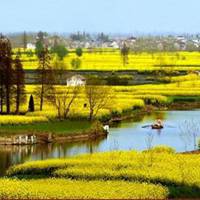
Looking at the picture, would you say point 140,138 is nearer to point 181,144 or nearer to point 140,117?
point 181,144

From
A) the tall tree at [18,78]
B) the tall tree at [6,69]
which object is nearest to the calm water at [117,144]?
the tall tree at [18,78]

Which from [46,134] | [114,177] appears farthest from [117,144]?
[114,177]

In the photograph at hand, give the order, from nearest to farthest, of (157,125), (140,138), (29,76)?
(140,138) → (157,125) → (29,76)

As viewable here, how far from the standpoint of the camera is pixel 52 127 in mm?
42938

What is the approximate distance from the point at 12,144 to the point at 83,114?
10.5m

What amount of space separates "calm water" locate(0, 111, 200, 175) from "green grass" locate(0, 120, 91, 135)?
73.1 inches

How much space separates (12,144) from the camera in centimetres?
3897

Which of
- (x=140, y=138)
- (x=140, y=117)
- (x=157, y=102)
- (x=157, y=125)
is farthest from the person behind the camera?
(x=157, y=102)

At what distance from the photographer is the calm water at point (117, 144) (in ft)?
116

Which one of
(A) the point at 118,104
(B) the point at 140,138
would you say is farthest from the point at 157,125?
(A) the point at 118,104

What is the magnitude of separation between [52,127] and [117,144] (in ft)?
22.3

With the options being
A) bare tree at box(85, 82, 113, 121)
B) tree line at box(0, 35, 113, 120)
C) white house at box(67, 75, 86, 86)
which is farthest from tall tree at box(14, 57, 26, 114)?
white house at box(67, 75, 86, 86)

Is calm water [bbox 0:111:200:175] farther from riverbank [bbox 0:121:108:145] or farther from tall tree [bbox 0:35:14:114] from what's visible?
tall tree [bbox 0:35:14:114]

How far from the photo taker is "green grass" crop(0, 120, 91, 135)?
41.3 meters
